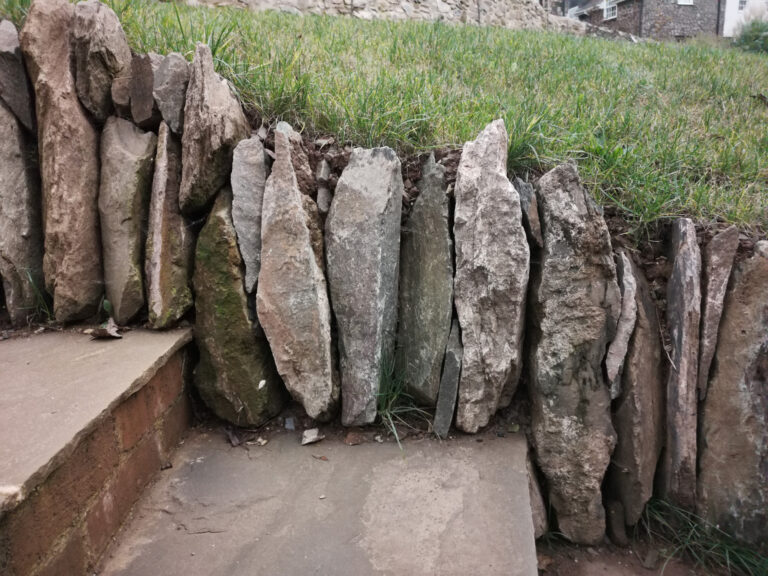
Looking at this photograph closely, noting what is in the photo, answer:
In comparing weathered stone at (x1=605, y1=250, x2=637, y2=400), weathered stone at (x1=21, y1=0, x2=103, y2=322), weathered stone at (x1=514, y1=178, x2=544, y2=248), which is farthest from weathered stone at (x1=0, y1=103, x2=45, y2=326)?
weathered stone at (x1=605, y1=250, x2=637, y2=400)

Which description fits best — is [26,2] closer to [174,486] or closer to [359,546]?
[174,486]

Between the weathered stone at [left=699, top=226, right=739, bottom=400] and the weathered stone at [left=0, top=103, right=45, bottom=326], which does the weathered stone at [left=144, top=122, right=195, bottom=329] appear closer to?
the weathered stone at [left=0, top=103, right=45, bottom=326]

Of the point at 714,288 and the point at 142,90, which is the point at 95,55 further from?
the point at 714,288

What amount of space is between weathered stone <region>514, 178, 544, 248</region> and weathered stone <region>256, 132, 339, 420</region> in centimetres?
87

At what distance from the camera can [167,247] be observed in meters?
2.05

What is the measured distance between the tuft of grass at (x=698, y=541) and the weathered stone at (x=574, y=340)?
25 centimetres

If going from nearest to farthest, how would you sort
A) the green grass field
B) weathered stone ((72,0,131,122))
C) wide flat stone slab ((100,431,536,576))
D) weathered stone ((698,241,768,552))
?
wide flat stone slab ((100,431,536,576)), weathered stone ((698,241,768,552)), weathered stone ((72,0,131,122)), the green grass field

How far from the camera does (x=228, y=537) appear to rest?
158 cm

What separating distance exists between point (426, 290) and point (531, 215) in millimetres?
517

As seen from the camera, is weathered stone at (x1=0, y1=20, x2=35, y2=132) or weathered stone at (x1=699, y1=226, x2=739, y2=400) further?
weathered stone at (x1=0, y1=20, x2=35, y2=132)

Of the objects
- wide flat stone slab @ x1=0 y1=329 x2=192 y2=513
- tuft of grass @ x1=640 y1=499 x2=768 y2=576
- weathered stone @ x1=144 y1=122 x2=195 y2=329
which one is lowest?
tuft of grass @ x1=640 y1=499 x2=768 y2=576

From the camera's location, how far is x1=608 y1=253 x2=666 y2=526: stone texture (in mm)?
1962

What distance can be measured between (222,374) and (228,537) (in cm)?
66

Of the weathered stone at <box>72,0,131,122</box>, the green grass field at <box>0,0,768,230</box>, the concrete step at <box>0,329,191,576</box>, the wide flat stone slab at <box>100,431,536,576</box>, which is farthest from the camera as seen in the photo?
the green grass field at <box>0,0,768,230</box>
